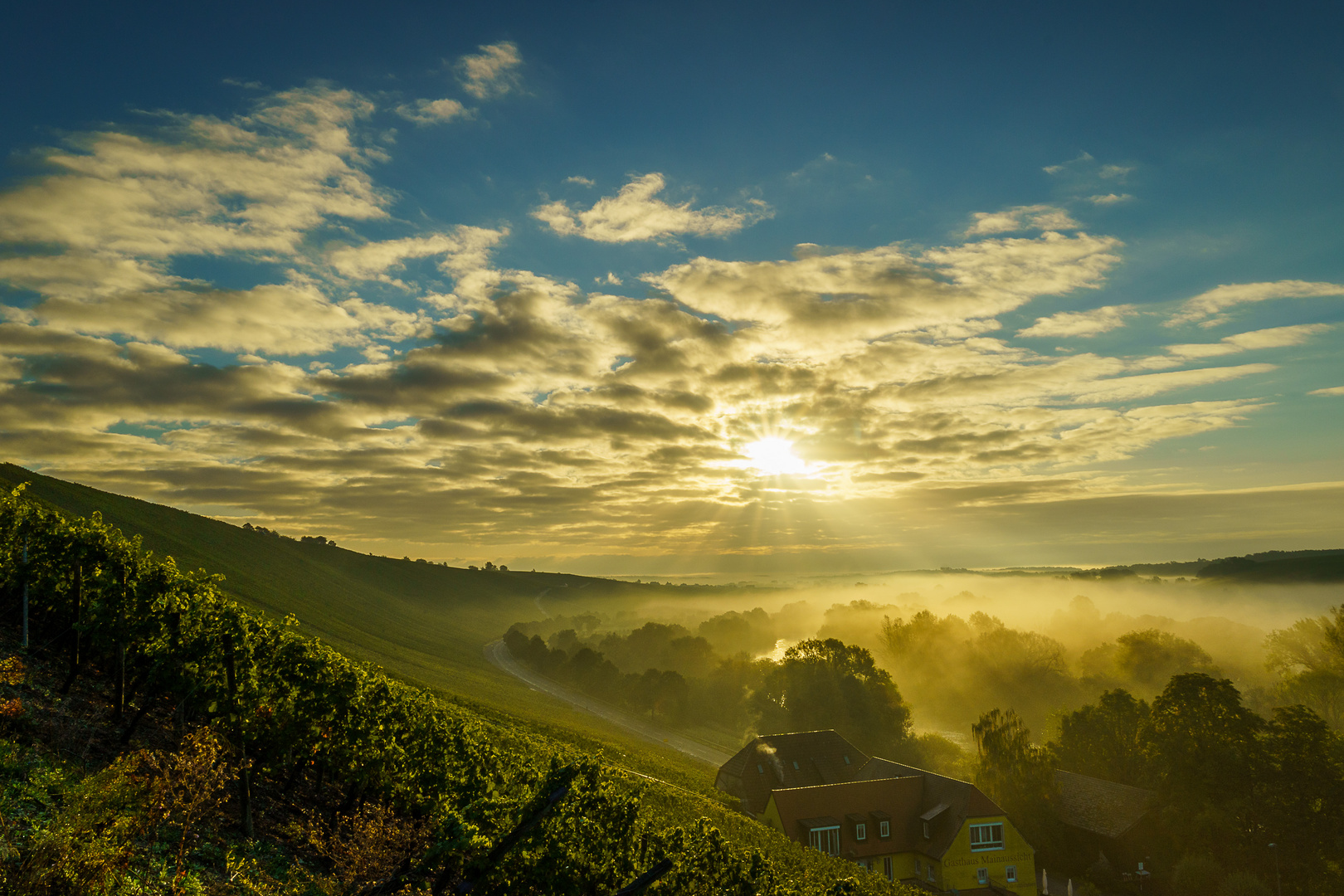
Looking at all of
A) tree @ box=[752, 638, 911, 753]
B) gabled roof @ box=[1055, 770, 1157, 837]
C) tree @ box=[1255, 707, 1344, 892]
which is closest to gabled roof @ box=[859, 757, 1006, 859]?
gabled roof @ box=[1055, 770, 1157, 837]

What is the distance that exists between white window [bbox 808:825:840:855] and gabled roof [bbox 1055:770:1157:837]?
2832 centimetres

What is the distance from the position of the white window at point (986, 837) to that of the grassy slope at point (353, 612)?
916 inches

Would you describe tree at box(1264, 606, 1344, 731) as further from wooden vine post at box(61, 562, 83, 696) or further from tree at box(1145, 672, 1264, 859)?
wooden vine post at box(61, 562, 83, 696)

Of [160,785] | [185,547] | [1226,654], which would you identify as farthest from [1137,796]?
[185,547]

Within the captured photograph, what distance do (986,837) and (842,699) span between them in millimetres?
44034

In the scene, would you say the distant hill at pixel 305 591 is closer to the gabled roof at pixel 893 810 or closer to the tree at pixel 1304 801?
the gabled roof at pixel 893 810

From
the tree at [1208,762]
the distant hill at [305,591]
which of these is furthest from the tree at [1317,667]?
the distant hill at [305,591]

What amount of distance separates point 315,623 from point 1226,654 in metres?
185

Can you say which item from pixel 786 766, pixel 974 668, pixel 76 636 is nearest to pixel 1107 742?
pixel 786 766

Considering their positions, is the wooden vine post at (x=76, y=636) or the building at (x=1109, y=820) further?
the building at (x=1109, y=820)

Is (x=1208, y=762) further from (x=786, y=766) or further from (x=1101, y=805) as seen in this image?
(x=786, y=766)

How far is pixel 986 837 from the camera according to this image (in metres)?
51.3

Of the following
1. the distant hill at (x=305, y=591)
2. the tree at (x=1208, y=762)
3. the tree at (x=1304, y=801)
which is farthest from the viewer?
the distant hill at (x=305, y=591)

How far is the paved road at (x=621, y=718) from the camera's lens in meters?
A: 98.9
